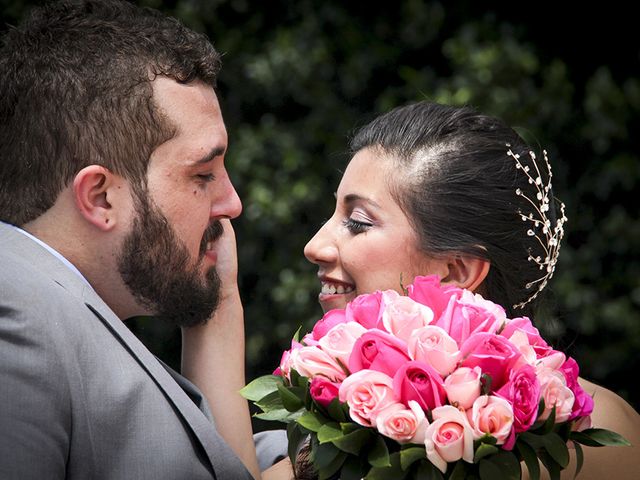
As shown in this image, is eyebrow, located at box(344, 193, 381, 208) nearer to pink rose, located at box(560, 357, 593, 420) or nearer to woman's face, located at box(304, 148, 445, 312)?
woman's face, located at box(304, 148, 445, 312)

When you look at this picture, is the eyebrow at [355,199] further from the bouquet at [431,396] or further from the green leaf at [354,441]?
the green leaf at [354,441]

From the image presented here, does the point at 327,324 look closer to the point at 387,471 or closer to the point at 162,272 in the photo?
the point at 387,471

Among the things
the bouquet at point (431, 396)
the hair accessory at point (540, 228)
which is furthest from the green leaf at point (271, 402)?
the hair accessory at point (540, 228)

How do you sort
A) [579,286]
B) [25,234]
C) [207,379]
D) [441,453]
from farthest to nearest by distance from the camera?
[579,286]
[207,379]
[25,234]
[441,453]

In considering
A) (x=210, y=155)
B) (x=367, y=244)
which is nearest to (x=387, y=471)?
(x=367, y=244)

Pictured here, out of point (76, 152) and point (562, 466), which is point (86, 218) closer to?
point (76, 152)

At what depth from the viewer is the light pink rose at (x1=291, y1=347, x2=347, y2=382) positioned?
111 inches

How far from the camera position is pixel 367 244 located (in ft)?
11.6

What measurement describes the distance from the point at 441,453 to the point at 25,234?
137 cm

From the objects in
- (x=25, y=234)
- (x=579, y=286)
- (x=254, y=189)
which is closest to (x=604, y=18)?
(x=579, y=286)

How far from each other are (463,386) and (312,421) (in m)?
0.39

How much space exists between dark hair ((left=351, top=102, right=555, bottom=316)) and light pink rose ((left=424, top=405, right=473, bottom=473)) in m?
0.96

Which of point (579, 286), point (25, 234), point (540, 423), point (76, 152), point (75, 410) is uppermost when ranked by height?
point (76, 152)

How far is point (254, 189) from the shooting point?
6.19 meters
